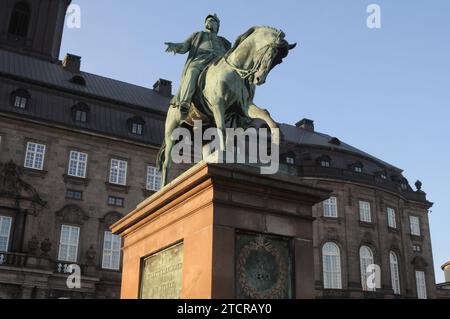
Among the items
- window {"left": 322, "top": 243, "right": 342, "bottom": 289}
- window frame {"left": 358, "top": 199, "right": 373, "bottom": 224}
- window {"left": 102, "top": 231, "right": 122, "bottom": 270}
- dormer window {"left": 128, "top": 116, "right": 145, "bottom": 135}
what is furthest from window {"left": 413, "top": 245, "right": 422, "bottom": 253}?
window {"left": 102, "top": 231, "right": 122, "bottom": 270}

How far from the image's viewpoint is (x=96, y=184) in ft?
111

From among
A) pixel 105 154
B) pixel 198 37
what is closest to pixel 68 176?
pixel 105 154

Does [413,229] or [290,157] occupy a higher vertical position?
[290,157]

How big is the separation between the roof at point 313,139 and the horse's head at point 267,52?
38589mm

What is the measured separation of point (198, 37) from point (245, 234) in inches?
165

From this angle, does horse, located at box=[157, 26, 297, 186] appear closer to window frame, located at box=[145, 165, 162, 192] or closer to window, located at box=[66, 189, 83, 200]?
window, located at box=[66, 189, 83, 200]

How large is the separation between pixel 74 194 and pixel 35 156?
10.4 feet

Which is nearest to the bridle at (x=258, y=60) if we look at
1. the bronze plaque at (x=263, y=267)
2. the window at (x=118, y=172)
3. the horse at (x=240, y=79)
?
the horse at (x=240, y=79)

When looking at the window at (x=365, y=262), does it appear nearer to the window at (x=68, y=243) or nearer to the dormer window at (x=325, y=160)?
the dormer window at (x=325, y=160)

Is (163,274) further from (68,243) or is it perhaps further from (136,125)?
(136,125)

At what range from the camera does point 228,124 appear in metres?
8.90

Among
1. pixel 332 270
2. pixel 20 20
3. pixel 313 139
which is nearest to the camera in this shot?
pixel 332 270

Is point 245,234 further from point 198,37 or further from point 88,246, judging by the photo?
point 88,246

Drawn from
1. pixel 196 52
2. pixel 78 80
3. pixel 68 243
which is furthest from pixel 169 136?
pixel 78 80
